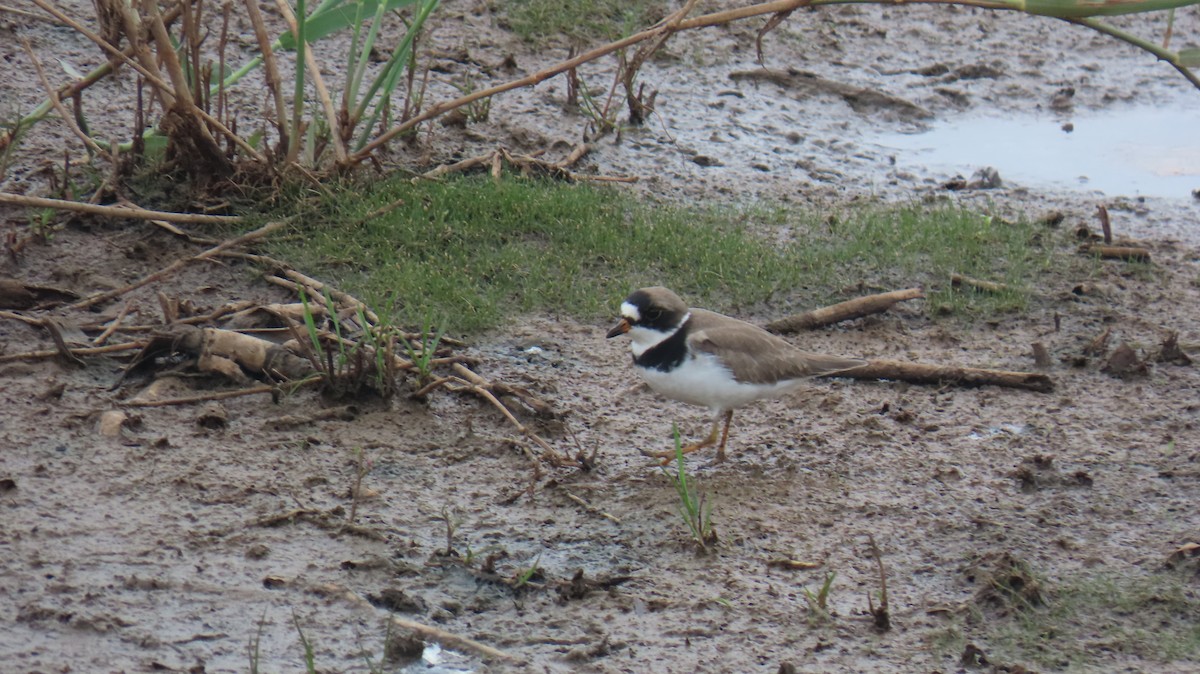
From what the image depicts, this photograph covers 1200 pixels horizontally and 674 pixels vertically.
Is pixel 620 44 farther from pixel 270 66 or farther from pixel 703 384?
pixel 703 384

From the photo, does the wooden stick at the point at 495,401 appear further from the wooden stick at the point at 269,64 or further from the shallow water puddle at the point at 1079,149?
the shallow water puddle at the point at 1079,149

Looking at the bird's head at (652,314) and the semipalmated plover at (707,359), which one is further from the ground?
the bird's head at (652,314)

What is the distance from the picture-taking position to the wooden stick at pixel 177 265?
5.69m

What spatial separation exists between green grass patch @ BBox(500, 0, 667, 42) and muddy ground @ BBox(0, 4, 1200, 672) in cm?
235

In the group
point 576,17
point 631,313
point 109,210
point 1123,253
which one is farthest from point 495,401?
point 576,17

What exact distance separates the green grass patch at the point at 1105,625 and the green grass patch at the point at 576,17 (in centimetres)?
570

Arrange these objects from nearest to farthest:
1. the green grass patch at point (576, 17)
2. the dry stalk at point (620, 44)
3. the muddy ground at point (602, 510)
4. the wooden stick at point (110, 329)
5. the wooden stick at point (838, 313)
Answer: the muddy ground at point (602, 510) < the wooden stick at point (110, 329) < the dry stalk at point (620, 44) < the wooden stick at point (838, 313) < the green grass patch at point (576, 17)

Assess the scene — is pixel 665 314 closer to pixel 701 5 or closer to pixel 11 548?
pixel 11 548

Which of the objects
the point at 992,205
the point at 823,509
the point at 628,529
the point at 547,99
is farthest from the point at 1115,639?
the point at 547,99

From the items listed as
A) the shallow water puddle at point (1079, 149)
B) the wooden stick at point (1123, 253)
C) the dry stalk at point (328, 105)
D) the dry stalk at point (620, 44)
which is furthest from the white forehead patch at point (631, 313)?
the shallow water puddle at point (1079, 149)

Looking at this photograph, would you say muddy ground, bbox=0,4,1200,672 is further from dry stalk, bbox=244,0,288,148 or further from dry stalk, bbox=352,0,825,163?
dry stalk, bbox=244,0,288,148

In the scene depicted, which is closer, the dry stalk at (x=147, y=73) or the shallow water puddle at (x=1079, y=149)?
the dry stalk at (x=147, y=73)

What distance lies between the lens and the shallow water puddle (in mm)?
8391

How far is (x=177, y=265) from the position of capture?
19.5ft
